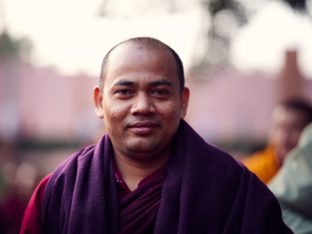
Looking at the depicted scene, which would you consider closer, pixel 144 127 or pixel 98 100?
pixel 144 127

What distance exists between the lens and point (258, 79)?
16891 millimetres

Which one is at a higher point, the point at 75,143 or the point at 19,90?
the point at 19,90

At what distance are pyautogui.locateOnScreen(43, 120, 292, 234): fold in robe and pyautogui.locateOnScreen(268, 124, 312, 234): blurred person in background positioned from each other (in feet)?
2.63

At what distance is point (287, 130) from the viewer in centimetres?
471

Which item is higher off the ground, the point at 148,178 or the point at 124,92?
the point at 124,92

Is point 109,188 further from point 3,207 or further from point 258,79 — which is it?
point 258,79

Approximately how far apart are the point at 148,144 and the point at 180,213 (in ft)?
0.94

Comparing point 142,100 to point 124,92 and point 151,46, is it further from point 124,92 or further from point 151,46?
point 151,46

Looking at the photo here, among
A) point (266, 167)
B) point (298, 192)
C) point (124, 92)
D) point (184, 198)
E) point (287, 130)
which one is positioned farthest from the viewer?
point (266, 167)

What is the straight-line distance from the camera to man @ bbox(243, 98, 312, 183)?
4.69 metres

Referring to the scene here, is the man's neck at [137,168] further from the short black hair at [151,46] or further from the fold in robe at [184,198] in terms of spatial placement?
the short black hair at [151,46]

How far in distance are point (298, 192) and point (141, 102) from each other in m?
1.21

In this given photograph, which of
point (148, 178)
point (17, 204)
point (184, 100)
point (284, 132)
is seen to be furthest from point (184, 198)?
point (17, 204)

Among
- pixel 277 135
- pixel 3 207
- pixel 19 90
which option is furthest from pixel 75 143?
pixel 277 135
